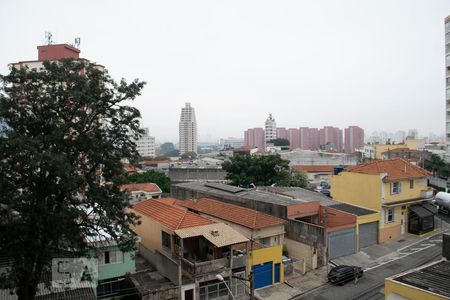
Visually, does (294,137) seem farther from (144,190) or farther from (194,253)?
(194,253)

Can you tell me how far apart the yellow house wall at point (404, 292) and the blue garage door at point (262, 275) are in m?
8.76

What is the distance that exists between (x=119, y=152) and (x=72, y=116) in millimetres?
2352

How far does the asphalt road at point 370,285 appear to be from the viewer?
1938 centimetres

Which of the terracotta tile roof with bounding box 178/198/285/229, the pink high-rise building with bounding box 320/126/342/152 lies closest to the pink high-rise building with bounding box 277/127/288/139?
the pink high-rise building with bounding box 320/126/342/152

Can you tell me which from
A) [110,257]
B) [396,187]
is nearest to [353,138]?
[396,187]

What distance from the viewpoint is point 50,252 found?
12.6 meters

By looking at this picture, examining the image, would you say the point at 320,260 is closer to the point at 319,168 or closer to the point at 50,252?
the point at 50,252

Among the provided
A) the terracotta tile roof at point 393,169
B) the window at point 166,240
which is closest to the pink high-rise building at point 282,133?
the terracotta tile roof at point 393,169

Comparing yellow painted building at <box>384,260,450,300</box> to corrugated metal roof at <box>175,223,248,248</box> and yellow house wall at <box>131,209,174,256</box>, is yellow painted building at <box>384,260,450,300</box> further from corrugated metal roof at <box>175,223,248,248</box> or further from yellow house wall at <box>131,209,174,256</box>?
yellow house wall at <box>131,209,174,256</box>

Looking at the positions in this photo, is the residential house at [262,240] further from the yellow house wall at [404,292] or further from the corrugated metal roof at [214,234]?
the yellow house wall at [404,292]

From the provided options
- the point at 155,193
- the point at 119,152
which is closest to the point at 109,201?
the point at 119,152

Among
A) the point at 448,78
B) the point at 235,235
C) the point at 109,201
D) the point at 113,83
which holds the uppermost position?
the point at 448,78

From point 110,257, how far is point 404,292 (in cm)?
1400

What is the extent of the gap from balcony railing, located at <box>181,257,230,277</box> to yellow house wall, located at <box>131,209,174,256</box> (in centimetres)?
200
